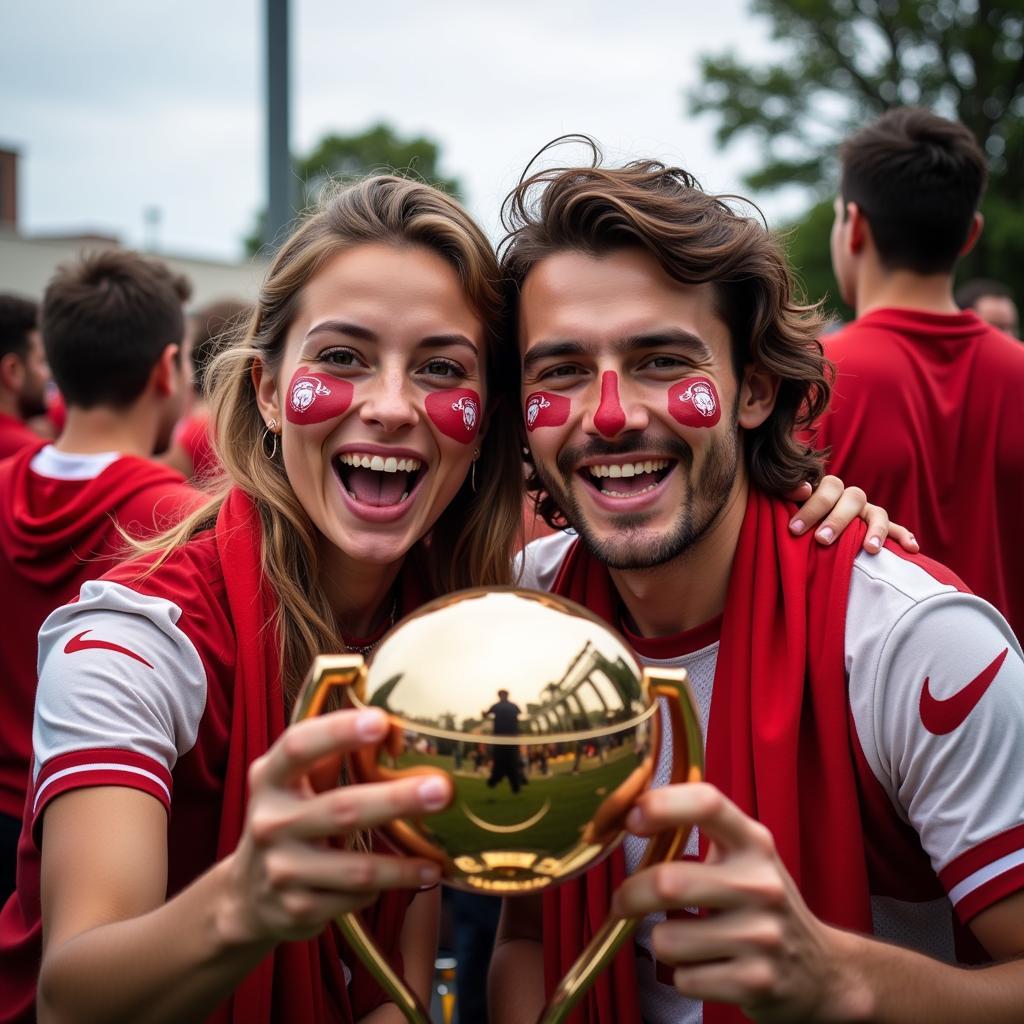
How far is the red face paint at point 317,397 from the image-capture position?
93.3 inches

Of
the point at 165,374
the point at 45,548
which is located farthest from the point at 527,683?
the point at 165,374

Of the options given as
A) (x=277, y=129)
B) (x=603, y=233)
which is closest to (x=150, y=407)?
(x=277, y=129)

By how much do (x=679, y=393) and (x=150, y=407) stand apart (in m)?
2.66

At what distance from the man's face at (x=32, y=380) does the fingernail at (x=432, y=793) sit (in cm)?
535

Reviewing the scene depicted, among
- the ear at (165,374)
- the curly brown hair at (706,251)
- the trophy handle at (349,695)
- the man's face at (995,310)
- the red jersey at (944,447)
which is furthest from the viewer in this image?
the man's face at (995,310)

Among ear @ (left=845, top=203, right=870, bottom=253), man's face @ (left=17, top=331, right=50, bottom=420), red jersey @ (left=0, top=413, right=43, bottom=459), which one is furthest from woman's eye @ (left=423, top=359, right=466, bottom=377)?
man's face @ (left=17, top=331, right=50, bottom=420)

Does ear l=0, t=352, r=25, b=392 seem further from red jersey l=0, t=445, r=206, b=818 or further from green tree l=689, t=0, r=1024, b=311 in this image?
→ green tree l=689, t=0, r=1024, b=311

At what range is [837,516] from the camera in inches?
98.3

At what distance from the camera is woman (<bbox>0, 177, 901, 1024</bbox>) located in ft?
4.81

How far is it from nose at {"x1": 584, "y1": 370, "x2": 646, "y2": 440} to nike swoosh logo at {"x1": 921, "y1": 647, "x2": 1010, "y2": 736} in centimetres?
78

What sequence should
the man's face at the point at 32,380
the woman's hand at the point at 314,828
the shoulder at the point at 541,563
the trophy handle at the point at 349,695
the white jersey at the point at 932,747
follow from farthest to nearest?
1. the man's face at the point at 32,380
2. the shoulder at the point at 541,563
3. the white jersey at the point at 932,747
4. the trophy handle at the point at 349,695
5. the woman's hand at the point at 314,828

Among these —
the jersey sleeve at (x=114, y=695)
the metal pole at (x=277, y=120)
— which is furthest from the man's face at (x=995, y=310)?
the jersey sleeve at (x=114, y=695)

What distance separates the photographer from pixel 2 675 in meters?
3.54

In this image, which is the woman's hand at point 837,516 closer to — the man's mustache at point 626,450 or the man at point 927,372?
the man's mustache at point 626,450
